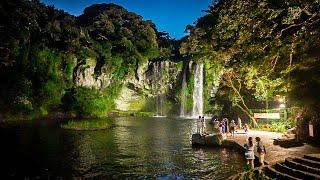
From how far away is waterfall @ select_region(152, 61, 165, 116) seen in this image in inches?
3910

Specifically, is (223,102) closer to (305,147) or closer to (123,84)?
(305,147)

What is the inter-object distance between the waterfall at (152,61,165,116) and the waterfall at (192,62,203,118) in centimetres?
1066

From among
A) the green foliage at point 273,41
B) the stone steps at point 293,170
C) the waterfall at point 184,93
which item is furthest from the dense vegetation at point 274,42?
the waterfall at point 184,93

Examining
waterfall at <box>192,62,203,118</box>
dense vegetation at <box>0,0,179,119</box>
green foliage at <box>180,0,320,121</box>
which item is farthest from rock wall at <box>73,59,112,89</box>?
green foliage at <box>180,0,320,121</box>

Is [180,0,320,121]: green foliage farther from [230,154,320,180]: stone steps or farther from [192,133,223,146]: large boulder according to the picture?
[192,133,223,146]: large boulder

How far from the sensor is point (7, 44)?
53.7 m

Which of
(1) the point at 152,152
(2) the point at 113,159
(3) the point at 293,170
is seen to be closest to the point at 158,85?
(1) the point at 152,152

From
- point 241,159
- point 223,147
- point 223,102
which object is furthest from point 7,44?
point 241,159

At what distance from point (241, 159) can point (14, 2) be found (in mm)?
52705

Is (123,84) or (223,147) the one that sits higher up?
(123,84)

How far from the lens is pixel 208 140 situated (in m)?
33.2

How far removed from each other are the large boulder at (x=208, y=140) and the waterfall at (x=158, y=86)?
6571 centimetres

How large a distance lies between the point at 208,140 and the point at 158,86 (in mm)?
67464

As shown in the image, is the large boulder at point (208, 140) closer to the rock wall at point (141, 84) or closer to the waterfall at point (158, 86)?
the rock wall at point (141, 84)
